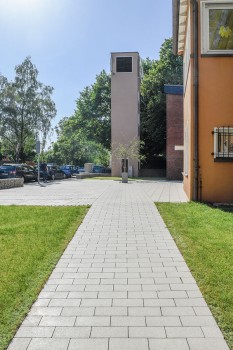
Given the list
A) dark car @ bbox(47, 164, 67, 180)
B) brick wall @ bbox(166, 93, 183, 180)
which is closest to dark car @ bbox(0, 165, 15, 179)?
dark car @ bbox(47, 164, 67, 180)

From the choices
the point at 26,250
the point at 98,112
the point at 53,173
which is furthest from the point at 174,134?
the point at 26,250

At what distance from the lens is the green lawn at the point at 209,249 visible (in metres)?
3.75

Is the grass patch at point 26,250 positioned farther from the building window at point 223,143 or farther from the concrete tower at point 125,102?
the concrete tower at point 125,102

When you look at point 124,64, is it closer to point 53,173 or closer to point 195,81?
point 53,173

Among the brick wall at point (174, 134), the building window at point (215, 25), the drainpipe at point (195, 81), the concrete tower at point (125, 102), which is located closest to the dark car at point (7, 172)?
the brick wall at point (174, 134)

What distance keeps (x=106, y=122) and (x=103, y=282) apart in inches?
1682

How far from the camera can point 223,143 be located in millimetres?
11891

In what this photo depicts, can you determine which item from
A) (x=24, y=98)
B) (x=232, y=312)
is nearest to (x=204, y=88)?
(x=232, y=312)

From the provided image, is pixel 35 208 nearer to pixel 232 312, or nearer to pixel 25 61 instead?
pixel 232 312

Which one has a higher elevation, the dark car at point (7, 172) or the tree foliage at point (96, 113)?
the tree foliage at point (96, 113)

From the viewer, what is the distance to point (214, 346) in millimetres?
2982

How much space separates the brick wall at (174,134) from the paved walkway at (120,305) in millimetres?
26182

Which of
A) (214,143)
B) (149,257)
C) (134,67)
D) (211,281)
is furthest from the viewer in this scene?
(134,67)

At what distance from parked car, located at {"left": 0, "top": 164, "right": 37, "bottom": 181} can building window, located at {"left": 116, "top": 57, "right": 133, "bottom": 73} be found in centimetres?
1767
